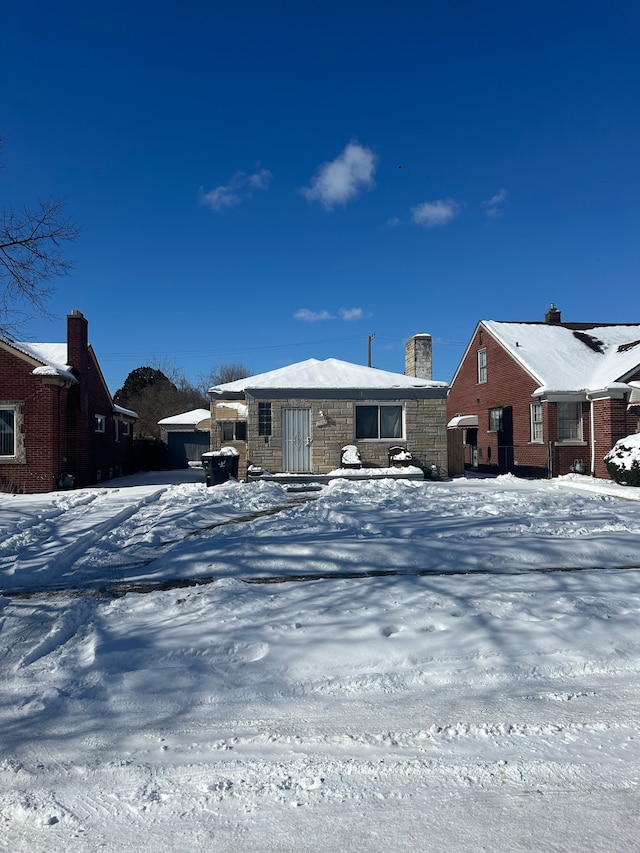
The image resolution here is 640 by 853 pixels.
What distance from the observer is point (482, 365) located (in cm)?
2558

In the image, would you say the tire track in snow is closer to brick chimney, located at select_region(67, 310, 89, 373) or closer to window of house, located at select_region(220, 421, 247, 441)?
brick chimney, located at select_region(67, 310, 89, 373)

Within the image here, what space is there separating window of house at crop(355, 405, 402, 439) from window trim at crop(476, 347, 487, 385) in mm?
8404

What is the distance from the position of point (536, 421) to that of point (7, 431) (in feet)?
59.3

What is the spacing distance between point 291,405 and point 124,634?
1393 centimetres

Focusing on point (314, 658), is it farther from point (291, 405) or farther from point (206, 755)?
point (291, 405)

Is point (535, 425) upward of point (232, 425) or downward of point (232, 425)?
downward

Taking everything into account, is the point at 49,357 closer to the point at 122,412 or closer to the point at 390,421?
the point at 122,412

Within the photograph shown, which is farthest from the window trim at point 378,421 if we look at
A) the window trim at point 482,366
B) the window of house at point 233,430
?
the window trim at point 482,366

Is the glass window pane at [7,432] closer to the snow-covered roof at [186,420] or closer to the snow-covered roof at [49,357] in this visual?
the snow-covered roof at [49,357]

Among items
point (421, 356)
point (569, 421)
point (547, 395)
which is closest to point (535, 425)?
point (569, 421)

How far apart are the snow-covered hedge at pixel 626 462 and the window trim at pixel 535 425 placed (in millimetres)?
3891

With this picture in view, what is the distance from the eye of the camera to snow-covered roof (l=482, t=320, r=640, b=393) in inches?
777

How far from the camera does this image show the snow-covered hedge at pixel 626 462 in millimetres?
15709

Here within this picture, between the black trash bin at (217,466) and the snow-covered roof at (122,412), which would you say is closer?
the black trash bin at (217,466)
